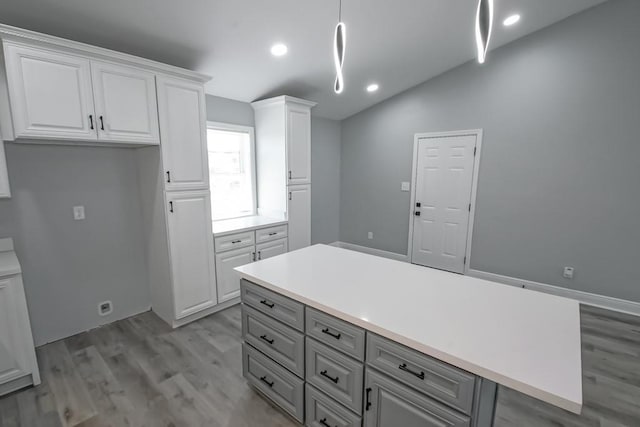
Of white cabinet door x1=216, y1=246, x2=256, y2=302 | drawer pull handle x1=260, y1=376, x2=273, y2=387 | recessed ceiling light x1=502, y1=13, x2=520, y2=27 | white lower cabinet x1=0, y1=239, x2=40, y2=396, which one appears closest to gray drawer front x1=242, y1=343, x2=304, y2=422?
drawer pull handle x1=260, y1=376, x2=273, y2=387

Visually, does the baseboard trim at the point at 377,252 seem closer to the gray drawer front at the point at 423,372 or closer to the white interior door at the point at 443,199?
the white interior door at the point at 443,199

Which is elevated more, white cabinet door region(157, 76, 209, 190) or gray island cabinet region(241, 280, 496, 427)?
white cabinet door region(157, 76, 209, 190)

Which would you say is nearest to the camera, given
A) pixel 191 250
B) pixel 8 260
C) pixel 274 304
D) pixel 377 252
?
pixel 274 304

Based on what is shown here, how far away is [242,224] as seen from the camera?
135 inches

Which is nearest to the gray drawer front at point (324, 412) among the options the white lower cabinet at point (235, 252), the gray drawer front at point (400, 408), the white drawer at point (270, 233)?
the gray drawer front at point (400, 408)

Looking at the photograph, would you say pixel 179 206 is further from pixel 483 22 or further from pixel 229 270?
pixel 483 22

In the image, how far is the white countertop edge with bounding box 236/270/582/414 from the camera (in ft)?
2.69

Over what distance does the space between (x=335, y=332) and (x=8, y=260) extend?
2373 mm

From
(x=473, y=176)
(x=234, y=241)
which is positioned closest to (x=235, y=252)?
(x=234, y=241)

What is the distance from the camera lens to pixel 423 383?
1.15 meters

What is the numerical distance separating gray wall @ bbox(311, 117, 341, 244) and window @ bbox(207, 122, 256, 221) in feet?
3.94

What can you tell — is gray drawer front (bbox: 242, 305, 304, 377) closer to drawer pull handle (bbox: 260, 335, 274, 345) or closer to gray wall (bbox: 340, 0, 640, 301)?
drawer pull handle (bbox: 260, 335, 274, 345)

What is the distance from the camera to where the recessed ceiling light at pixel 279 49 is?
9.06 feet

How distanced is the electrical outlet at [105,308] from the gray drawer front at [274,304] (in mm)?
1824
